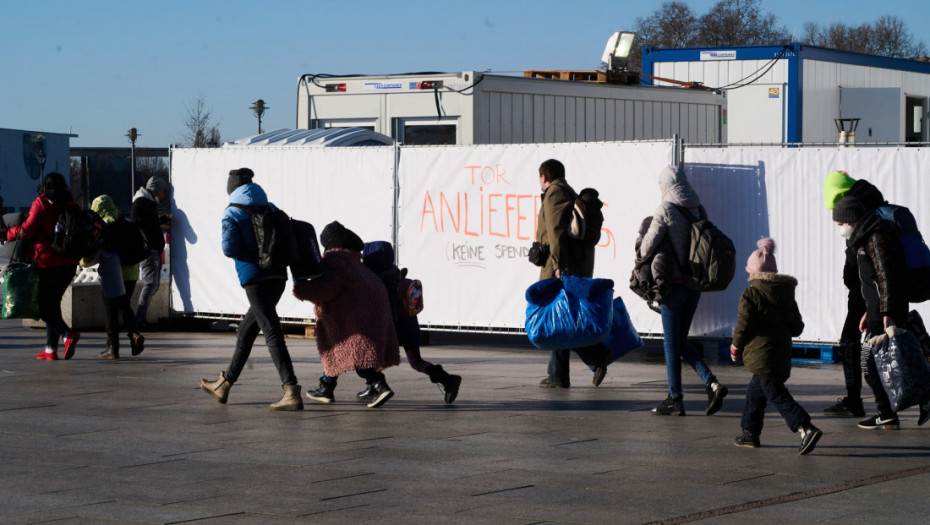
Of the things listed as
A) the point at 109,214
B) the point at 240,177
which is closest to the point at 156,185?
the point at 109,214

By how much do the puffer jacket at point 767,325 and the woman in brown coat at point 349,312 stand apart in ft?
8.90

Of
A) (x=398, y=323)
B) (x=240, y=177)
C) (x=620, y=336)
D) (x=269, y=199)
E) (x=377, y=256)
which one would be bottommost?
(x=620, y=336)

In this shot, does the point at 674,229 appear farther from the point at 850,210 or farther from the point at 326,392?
the point at 326,392

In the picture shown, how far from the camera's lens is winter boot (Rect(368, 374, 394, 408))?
1015 cm

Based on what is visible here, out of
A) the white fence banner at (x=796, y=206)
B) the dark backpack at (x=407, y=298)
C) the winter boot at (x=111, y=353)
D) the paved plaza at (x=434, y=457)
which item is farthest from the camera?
the winter boot at (x=111, y=353)

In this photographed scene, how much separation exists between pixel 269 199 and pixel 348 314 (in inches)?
258

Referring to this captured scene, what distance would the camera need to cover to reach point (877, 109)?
26.9 meters

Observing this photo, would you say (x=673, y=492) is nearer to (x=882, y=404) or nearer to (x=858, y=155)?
(x=882, y=404)

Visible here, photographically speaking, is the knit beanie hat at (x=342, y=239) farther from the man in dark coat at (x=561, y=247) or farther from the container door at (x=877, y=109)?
the container door at (x=877, y=109)

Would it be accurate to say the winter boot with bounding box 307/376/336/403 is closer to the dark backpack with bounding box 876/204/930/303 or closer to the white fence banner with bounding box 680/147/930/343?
the dark backpack with bounding box 876/204/930/303

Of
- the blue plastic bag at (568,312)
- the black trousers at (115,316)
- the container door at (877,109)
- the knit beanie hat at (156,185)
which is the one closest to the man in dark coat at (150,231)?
the knit beanie hat at (156,185)

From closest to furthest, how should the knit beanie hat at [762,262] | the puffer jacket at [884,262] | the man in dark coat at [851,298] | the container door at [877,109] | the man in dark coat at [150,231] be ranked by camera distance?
the knit beanie hat at [762,262] < the puffer jacket at [884,262] < the man in dark coat at [851,298] < the man in dark coat at [150,231] < the container door at [877,109]

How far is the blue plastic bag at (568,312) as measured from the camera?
10547mm

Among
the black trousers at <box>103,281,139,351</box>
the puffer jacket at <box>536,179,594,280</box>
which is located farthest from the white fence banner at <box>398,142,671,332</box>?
the black trousers at <box>103,281,139,351</box>
